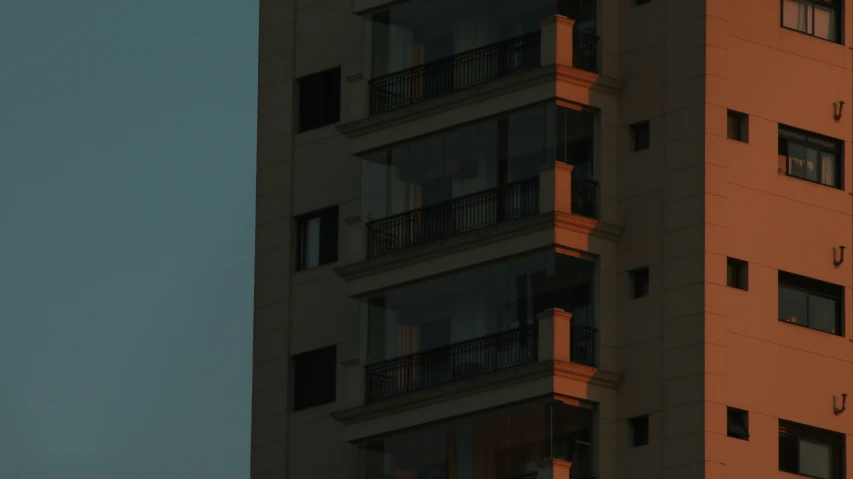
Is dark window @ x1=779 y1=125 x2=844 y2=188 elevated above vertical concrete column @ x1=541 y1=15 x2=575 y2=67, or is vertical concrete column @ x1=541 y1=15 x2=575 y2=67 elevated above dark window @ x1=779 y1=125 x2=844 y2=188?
vertical concrete column @ x1=541 y1=15 x2=575 y2=67

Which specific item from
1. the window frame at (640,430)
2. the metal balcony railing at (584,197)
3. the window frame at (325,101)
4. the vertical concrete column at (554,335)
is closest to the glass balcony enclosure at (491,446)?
the window frame at (640,430)

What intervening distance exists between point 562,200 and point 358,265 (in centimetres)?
575

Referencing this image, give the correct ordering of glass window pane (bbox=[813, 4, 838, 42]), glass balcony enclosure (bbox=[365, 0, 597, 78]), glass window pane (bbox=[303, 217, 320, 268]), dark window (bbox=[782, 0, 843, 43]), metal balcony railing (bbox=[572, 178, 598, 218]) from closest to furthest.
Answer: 1. metal balcony railing (bbox=[572, 178, 598, 218])
2. dark window (bbox=[782, 0, 843, 43])
3. glass balcony enclosure (bbox=[365, 0, 597, 78])
4. glass window pane (bbox=[813, 4, 838, 42])
5. glass window pane (bbox=[303, 217, 320, 268])

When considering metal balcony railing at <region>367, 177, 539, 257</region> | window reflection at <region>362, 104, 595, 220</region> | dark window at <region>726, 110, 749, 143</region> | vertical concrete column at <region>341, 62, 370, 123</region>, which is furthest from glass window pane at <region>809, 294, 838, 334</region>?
vertical concrete column at <region>341, 62, 370, 123</region>

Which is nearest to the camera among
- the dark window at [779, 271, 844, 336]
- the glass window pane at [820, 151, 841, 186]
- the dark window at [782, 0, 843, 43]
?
the dark window at [779, 271, 844, 336]

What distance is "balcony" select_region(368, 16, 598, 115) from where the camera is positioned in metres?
74.3

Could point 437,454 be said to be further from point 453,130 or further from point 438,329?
point 453,130

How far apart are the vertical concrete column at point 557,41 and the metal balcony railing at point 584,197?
8.89 ft

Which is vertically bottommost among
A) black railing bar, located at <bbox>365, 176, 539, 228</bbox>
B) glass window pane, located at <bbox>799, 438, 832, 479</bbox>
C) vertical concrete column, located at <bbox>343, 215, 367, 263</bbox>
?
glass window pane, located at <bbox>799, 438, 832, 479</bbox>

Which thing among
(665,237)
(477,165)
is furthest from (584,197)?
(477,165)

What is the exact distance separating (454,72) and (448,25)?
4.63 feet

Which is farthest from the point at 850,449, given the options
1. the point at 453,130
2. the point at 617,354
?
the point at 453,130

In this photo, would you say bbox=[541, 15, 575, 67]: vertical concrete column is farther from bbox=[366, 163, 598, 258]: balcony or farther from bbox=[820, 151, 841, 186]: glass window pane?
bbox=[820, 151, 841, 186]: glass window pane

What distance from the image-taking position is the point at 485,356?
73188 millimetres
